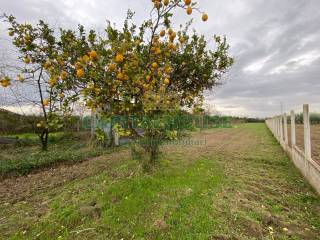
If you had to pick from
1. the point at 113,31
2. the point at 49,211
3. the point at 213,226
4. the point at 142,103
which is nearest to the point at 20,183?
the point at 49,211

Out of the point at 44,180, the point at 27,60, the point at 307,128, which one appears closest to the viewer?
the point at 27,60

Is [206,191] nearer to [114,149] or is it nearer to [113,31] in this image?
[113,31]

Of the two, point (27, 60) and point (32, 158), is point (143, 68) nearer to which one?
point (27, 60)

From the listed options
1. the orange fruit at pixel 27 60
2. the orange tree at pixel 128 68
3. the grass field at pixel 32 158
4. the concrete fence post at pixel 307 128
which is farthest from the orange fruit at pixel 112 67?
the grass field at pixel 32 158

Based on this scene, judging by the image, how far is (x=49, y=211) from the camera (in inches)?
141

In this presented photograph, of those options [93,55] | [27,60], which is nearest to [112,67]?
[93,55]

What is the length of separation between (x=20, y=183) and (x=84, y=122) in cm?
658

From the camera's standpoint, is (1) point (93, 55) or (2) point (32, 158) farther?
(2) point (32, 158)

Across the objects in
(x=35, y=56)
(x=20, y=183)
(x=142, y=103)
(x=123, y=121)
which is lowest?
(x=20, y=183)

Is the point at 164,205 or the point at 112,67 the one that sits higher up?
the point at 112,67

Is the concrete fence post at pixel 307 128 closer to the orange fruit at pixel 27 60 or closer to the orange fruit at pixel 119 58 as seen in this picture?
the orange fruit at pixel 119 58

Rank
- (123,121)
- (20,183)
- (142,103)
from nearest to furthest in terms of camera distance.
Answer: (142,103) → (123,121) → (20,183)

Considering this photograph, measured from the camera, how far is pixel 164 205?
3.47 meters

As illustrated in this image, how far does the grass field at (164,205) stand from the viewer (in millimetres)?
A: 2857
